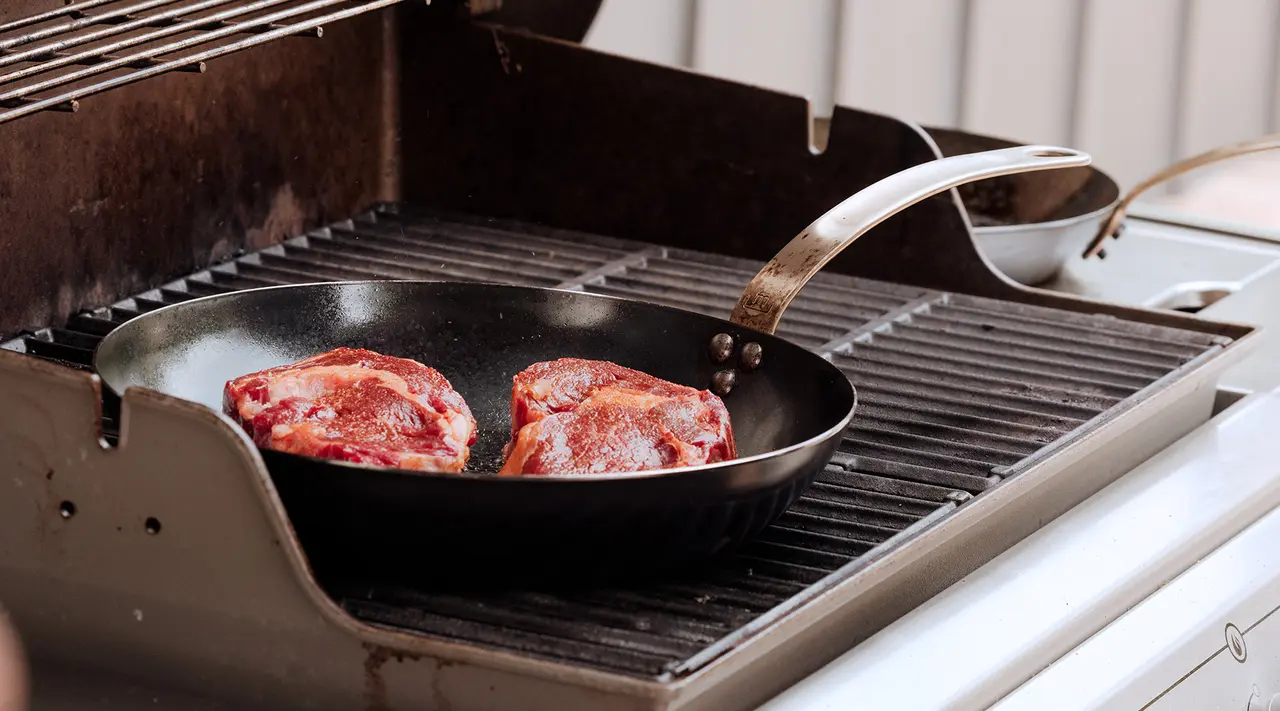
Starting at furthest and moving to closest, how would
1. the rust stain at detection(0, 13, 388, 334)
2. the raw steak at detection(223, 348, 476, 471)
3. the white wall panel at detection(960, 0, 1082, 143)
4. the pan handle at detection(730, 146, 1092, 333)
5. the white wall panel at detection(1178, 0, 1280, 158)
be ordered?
the white wall panel at detection(960, 0, 1082, 143) → the white wall panel at detection(1178, 0, 1280, 158) → the rust stain at detection(0, 13, 388, 334) → the pan handle at detection(730, 146, 1092, 333) → the raw steak at detection(223, 348, 476, 471)

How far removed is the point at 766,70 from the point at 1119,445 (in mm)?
1991

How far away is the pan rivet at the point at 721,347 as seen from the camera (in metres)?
1.31

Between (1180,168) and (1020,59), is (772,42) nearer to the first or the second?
(1020,59)

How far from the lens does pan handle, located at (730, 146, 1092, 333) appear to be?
1.24 meters

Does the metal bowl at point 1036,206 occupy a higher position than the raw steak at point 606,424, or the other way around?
the raw steak at point 606,424

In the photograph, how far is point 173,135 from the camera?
5.23ft

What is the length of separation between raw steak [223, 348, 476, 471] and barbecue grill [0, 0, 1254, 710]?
9 centimetres

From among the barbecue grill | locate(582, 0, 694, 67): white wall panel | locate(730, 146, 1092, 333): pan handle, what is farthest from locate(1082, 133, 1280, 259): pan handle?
locate(582, 0, 694, 67): white wall panel

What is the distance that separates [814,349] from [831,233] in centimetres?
30

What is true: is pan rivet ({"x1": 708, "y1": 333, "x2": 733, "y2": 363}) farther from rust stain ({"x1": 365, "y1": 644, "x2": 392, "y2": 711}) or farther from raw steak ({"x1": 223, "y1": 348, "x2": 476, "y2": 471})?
rust stain ({"x1": 365, "y1": 644, "x2": 392, "y2": 711})

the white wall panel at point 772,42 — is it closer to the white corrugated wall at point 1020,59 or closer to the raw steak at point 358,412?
the white corrugated wall at point 1020,59

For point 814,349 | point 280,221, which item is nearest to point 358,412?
point 814,349

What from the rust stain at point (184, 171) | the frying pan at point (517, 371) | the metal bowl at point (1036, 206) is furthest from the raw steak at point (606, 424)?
the metal bowl at point (1036, 206)

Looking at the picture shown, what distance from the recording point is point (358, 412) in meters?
1.12
